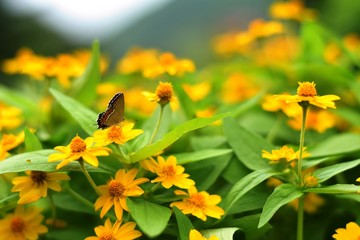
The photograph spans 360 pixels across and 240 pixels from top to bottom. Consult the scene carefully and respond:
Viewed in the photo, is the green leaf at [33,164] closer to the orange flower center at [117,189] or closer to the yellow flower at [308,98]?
the orange flower center at [117,189]

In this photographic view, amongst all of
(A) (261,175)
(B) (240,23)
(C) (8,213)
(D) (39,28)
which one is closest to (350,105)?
(A) (261,175)

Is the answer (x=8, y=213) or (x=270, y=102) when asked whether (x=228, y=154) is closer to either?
(x=270, y=102)

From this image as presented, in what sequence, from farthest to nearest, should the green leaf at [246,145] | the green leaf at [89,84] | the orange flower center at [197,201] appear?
the green leaf at [89,84], the green leaf at [246,145], the orange flower center at [197,201]

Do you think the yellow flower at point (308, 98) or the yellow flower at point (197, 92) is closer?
the yellow flower at point (308, 98)

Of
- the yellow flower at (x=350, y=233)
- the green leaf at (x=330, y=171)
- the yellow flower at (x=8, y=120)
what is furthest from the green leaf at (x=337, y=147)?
the yellow flower at (x=8, y=120)

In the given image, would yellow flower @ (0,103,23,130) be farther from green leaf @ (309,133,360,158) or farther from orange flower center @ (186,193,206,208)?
green leaf @ (309,133,360,158)

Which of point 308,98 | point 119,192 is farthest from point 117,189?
point 308,98

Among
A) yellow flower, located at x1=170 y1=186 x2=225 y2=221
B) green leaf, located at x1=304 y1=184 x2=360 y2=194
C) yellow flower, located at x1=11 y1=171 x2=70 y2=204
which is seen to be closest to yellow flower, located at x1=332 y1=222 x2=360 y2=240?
green leaf, located at x1=304 y1=184 x2=360 y2=194
